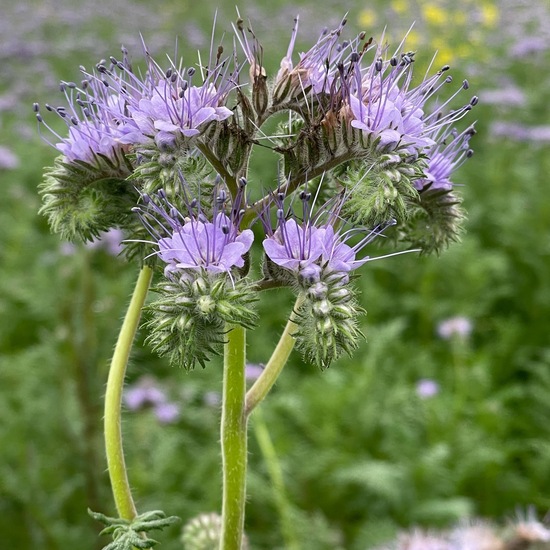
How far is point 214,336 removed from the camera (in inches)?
60.7

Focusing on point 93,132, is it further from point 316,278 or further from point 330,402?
point 330,402

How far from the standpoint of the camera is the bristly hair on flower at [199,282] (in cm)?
150

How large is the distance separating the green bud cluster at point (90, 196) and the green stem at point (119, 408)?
0.56ft

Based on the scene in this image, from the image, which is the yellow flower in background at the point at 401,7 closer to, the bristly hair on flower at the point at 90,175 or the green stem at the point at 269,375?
the bristly hair on flower at the point at 90,175

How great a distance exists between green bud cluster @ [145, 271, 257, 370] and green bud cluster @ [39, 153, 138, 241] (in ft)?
1.32

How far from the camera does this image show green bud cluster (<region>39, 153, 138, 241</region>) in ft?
6.07

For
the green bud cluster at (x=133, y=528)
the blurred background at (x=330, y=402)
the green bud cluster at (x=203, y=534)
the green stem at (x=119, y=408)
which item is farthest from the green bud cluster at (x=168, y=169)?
the blurred background at (x=330, y=402)

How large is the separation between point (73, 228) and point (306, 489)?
2.89 m

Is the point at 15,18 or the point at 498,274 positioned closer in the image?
the point at 498,274

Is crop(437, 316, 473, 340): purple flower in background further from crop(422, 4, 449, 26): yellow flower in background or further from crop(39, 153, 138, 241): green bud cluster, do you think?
crop(422, 4, 449, 26): yellow flower in background

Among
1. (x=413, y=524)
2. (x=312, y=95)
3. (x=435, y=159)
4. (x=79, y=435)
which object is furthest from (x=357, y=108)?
(x=413, y=524)

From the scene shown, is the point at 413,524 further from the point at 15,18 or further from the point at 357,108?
the point at 15,18

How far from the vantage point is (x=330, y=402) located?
470 centimetres

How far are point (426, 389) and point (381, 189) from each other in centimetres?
335
